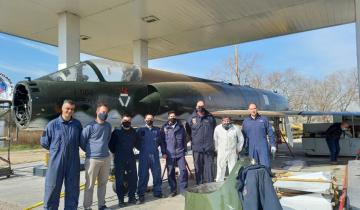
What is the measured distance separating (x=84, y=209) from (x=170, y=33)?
474 inches

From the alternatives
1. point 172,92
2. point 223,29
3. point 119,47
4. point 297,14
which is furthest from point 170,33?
point 172,92

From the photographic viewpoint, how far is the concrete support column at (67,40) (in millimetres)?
13531

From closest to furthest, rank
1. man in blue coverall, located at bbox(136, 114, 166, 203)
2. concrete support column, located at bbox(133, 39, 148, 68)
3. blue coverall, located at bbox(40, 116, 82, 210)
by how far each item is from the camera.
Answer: blue coverall, located at bbox(40, 116, 82, 210)
man in blue coverall, located at bbox(136, 114, 166, 203)
concrete support column, located at bbox(133, 39, 148, 68)

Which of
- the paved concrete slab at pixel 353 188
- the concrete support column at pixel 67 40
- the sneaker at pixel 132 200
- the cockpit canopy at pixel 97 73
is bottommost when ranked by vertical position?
the sneaker at pixel 132 200

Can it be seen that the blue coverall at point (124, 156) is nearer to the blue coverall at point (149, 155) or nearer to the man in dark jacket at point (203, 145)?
the blue coverall at point (149, 155)

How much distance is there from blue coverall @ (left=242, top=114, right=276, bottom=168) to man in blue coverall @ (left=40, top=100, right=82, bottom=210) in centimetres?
361

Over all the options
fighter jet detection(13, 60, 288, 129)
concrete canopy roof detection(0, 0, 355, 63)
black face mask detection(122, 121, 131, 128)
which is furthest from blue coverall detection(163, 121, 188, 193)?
concrete canopy roof detection(0, 0, 355, 63)

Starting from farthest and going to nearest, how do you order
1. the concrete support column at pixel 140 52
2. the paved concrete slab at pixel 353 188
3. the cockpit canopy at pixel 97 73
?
the concrete support column at pixel 140 52
the cockpit canopy at pixel 97 73
the paved concrete slab at pixel 353 188

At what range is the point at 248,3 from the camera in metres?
12.9

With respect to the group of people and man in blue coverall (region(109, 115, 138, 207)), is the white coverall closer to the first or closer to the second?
the group of people

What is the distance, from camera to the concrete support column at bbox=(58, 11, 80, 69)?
44.4 ft

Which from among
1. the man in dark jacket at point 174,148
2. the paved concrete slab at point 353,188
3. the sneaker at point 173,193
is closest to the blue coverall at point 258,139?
the man in dark jacket at point 174,148

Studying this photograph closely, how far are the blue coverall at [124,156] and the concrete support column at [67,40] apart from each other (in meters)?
7.91

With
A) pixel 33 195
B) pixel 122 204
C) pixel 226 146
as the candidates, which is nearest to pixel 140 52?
pixel 33 195
